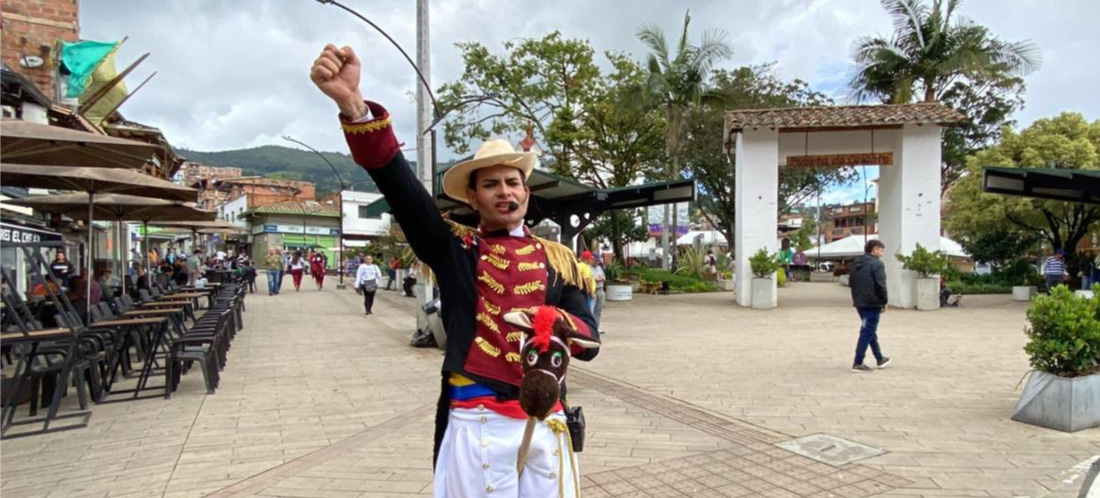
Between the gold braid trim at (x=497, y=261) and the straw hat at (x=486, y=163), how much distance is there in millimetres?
274

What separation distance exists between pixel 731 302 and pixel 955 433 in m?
13.7

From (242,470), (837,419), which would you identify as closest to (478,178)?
Result: (242,470)

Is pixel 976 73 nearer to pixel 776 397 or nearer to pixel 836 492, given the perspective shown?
pixel 776 397

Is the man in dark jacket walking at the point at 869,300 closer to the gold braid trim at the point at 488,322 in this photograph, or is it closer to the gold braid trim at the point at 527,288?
the gold braid trim at the point at 527,288

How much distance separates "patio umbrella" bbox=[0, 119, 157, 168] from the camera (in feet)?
18.5

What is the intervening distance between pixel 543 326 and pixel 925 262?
15.8 m

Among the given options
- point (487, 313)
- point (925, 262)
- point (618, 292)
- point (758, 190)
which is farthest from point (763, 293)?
point (487, 313)

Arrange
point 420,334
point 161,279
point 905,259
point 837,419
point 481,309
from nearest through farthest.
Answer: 1. point 481,309
2. point 837,419
3. point 420,334
4. point 905,259
5. point 161,279

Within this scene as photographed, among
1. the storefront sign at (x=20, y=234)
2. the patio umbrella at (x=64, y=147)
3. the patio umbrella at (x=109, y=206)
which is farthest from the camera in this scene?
the storefront sign at (x=20, y=234)

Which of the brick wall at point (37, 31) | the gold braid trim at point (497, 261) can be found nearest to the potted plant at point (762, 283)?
the gold braid trim at point (497, 261)

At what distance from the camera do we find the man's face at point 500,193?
6.82 feet

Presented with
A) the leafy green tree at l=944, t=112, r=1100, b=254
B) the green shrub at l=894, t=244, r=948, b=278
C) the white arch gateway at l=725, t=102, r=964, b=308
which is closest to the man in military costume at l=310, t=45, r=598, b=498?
the white arch gateway at l=725, t=102, r=964, b=308

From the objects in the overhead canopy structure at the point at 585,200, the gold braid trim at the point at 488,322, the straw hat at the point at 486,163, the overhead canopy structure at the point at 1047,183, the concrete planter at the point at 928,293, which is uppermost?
the overhead canopy structure at the point at 1047,183

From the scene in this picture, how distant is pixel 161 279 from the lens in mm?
16844
